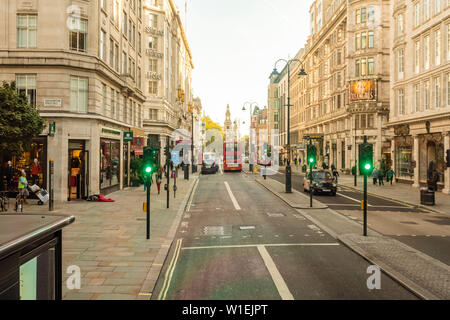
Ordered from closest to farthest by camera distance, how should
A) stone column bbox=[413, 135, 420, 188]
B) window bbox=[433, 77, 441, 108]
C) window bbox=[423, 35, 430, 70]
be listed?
window bbox=[433, 77, 441, 108] → window bbox=[423, 35, 430, 70] → stone column bbox=[413, 135, 420, 188]

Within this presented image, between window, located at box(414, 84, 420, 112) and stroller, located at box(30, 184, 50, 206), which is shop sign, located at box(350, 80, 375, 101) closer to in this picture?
window, located at box(414, 84, 420, 112)

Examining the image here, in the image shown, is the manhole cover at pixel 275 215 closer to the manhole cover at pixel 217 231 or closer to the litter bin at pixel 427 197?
the manhole cover at pixel 217 231

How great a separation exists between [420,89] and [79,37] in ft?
88.3

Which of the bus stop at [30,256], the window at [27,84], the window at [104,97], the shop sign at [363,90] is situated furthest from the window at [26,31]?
the shop sign at [363,90]

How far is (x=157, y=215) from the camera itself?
16344 mm

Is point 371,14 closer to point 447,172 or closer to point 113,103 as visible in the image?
point 447,172

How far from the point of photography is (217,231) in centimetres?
1322

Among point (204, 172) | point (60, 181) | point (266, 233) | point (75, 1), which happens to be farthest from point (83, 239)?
point (204, 172)

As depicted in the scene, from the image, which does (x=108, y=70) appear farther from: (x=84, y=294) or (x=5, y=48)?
(x=84, y=294)

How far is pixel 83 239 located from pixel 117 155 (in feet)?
54.8

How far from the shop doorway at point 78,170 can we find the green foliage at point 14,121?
12.6ft

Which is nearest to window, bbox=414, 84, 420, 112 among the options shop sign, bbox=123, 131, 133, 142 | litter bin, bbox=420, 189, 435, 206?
litter bin, bbox=420, 189, 435, 206

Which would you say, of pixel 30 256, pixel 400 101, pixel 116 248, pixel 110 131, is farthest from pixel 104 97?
pixel 400 101

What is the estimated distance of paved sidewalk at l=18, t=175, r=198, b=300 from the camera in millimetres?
7277
